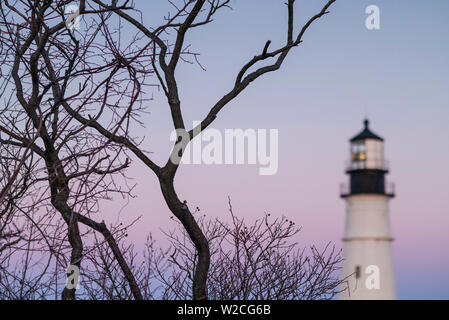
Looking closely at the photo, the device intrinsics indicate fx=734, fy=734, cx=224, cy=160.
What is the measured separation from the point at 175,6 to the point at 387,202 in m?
18.8

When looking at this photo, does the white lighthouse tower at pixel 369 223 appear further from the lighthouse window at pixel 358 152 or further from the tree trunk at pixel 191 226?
the tree trunk at pixel 191 226

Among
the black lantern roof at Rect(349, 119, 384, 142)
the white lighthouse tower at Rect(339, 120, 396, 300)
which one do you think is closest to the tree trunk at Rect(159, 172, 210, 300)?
the white lighthouse tower at Rect(339, 120, 396, 300)

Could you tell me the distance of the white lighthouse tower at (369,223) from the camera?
2170 centimetres

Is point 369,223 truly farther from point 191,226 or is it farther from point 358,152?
→ point 191,226

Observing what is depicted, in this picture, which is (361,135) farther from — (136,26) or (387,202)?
(136,26)

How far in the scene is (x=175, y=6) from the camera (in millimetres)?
3982

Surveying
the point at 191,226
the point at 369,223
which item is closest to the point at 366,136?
the point at 369,223

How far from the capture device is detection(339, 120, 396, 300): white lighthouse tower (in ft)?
71.2

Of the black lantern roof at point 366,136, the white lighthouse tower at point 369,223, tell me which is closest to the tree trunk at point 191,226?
the white lighthouse tower at point 369,223

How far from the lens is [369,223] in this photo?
Answer: 852 inches

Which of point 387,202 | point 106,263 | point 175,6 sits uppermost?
point 387,202
